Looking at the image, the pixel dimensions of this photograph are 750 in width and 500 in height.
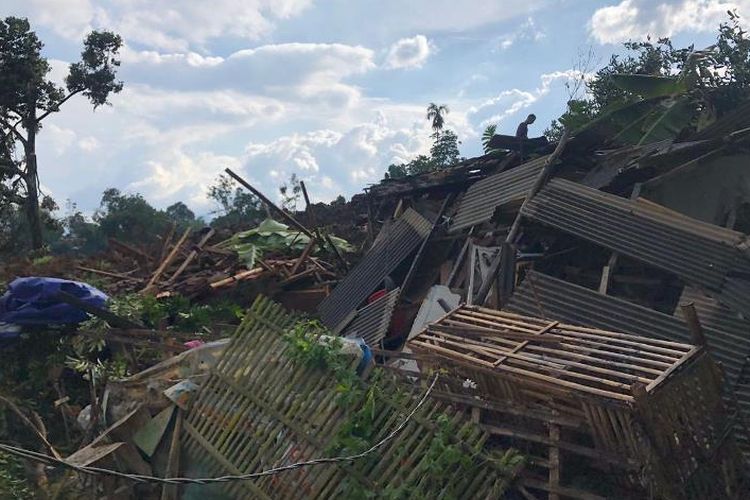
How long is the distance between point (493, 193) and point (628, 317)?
359 cm

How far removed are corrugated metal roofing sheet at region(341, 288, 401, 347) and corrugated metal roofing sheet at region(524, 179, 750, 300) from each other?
93.7 inches

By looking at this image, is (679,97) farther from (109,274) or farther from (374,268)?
(109,274)

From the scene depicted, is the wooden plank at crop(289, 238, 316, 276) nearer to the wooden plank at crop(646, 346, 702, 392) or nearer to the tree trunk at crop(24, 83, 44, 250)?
the wooden plank at crop(646, 346, 702, 392)

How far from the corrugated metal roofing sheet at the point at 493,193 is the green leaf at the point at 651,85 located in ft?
7.86

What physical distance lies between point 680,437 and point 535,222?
414 centimetres

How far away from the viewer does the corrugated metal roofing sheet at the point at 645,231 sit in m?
6.75

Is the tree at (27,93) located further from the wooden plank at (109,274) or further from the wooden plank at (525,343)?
the wooden plank at (525,343)

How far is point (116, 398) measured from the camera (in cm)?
639

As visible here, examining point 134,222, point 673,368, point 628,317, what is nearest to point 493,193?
point 628,317

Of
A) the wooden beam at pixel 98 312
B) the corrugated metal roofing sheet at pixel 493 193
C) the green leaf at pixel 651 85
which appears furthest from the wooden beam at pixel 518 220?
the wooden beam at pixel 98 312

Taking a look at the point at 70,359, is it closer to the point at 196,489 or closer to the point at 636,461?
the point at 196,489

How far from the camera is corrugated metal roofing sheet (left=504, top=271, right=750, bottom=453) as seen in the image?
5977 millimetres

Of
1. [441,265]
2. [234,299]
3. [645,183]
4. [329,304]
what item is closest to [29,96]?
[234,299]

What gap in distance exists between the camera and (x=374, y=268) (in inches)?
418
